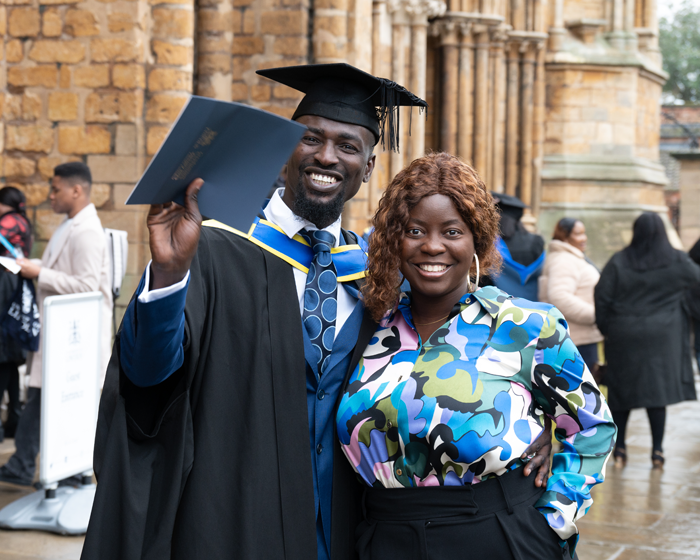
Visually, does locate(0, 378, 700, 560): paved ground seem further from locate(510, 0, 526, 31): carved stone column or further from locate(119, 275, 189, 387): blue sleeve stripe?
locate(510, 0, 526, 31): carved stone column

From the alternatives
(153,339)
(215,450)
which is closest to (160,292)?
(153,339)

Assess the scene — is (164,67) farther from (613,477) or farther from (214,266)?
(214,266)

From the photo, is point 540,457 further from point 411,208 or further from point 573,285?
point 573,285

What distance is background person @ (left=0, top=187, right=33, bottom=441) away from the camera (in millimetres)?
6156

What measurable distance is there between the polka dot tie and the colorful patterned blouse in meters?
0.11

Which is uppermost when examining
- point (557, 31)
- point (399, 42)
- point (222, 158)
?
point (557, 31)

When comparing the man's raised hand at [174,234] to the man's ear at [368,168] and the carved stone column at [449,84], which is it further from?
the carved stone column at [449,84]

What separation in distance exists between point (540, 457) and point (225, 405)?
2.67 ft

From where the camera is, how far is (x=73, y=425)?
5027mm

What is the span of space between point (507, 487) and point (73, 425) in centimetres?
338

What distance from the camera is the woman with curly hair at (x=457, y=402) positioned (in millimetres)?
2227

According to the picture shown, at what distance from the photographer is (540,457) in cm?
233

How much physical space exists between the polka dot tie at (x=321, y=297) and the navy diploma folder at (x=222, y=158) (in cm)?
44

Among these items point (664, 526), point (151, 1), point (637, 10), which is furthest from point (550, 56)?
point (664, 526)
